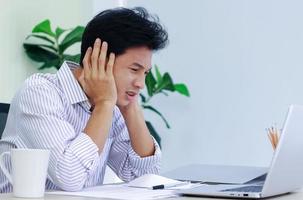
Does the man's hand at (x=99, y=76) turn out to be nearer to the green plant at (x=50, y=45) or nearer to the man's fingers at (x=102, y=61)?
the man's fingers at (x=102, y=61)

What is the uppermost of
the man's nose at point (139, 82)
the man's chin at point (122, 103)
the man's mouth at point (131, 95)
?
the man's nose at point (139, 82)

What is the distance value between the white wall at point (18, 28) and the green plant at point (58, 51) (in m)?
0.05

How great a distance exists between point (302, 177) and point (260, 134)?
6.37ft

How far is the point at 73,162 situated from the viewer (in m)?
1.46

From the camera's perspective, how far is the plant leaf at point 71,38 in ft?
10.5

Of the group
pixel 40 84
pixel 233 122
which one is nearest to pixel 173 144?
pixel 233 122

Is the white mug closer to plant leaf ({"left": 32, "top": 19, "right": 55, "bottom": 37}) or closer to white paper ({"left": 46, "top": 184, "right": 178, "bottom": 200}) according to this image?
white paper ({"left": 46, "top": 184, "right": 178, "bottom": 200})

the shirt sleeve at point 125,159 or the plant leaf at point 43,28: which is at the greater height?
the plant leaf at point 43,28

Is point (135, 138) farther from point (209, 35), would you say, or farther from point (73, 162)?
point (209, 35)

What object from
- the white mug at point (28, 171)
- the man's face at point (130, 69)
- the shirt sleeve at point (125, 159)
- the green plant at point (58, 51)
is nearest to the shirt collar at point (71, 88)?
the man's face at point (130, 69)

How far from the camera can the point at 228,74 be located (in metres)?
3.41

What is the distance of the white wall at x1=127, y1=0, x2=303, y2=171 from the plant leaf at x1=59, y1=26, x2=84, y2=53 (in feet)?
1.76

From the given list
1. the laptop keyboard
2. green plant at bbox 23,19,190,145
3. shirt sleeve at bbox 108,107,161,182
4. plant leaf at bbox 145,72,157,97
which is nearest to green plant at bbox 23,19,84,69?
green plant at bbox 23,19,190,145

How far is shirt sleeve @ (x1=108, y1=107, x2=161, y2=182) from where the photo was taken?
1.83m
